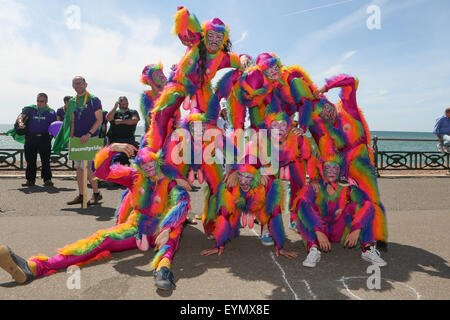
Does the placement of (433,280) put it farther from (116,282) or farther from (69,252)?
(69,252)

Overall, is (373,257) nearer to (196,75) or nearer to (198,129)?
(198,129)

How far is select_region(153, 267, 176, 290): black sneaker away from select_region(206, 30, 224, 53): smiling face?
2.07m

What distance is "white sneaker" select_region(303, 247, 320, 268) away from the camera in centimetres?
250

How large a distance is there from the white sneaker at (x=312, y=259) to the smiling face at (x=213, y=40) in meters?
2.05

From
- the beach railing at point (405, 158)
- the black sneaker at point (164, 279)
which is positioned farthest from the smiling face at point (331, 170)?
the beach railing at point (405, 158)

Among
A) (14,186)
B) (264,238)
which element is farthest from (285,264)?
(14,186)

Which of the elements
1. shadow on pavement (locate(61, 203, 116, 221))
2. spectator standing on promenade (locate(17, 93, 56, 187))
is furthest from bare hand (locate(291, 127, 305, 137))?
spectator standing on promenade (locate(17, 93, 56, 187))

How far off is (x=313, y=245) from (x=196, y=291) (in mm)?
1105

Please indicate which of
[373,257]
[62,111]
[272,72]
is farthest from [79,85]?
[373,257]

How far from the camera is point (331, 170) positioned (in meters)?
2.80

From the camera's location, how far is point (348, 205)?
2.85 m

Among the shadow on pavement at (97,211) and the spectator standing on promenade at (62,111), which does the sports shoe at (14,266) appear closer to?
the shadow on pavement at (97,211)

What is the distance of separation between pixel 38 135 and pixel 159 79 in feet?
12.8

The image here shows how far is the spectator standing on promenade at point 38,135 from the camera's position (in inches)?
243
